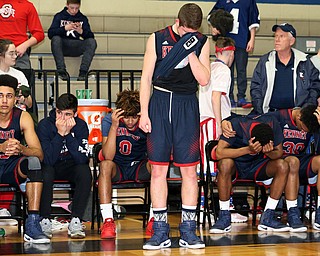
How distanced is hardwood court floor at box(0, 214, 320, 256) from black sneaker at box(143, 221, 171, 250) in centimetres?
6

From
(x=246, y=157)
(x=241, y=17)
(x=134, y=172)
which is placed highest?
(x=241, y=17)

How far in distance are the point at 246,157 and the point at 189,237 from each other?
1406mm

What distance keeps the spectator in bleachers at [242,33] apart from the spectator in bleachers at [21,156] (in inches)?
135

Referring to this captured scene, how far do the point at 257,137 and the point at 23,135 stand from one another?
1.93 metres

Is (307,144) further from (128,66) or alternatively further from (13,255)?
(128,66)

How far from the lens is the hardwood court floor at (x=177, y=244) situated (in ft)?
17.5

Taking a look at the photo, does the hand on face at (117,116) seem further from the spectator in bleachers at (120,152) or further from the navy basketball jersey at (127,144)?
the navy basketball jersey at (127,144)

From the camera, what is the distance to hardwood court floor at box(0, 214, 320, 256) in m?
5.32

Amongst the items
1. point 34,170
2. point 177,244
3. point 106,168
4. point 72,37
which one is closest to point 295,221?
point 177,244

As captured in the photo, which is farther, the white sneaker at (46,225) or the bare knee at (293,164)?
the bare knee at (293,164)

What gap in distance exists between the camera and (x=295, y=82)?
7.42 m

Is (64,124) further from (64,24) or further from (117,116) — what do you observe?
(64,24)

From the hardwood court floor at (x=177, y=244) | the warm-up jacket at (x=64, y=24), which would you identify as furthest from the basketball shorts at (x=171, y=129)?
the warm-up jacket at (x=64, y=24)

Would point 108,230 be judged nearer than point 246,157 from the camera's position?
Yes
